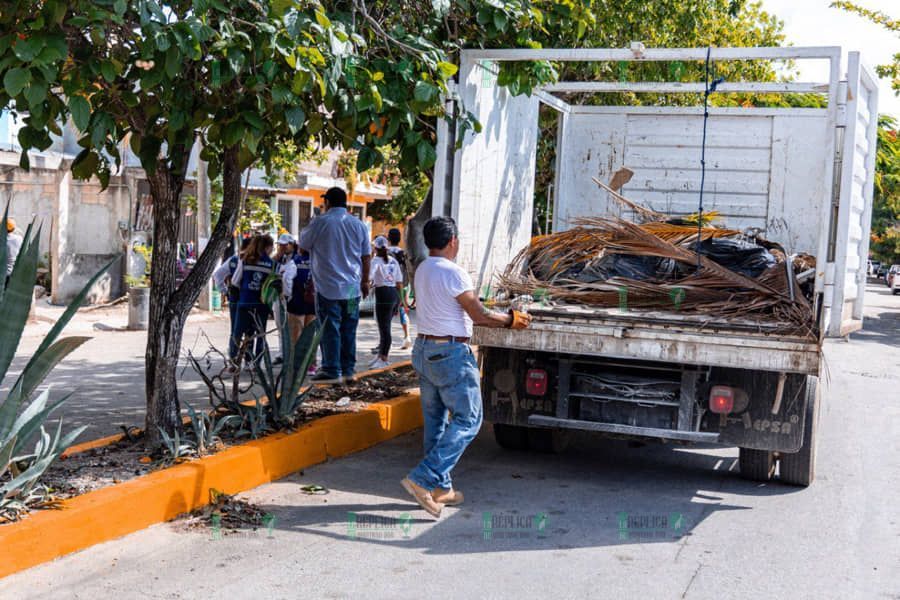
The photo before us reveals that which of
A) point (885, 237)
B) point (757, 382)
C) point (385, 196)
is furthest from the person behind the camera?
point (885, 237)

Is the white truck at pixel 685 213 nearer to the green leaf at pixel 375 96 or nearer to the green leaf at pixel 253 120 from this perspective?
the green leaf at pixel 375 96

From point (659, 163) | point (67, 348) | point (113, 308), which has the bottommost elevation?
point (113, 308)

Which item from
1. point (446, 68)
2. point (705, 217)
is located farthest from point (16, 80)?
point (705, 217)

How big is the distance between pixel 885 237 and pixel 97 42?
62.5m

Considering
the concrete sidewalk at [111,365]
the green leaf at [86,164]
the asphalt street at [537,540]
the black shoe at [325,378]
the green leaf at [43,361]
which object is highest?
the green leaf at [86,164]

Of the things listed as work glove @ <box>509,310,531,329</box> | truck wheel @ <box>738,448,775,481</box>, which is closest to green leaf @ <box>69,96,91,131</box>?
work glove @ <box>509,310,531,329</box>

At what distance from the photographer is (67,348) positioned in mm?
4938

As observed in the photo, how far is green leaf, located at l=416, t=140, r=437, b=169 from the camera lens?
19.8ft

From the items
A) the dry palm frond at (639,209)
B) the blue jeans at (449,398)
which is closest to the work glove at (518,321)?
the blue jeans at (449,398)

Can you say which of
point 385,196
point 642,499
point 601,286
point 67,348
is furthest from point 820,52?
point 385,196

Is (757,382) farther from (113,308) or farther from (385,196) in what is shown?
(385,196)

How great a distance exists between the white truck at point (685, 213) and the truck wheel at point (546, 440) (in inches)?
0.4

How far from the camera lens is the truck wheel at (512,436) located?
7.11m

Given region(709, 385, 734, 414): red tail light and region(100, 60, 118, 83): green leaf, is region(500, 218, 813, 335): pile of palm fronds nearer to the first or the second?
region(709, 385, 734, 414): red tail light
